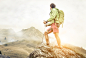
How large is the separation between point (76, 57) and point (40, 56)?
283 cm

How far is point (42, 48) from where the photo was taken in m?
6.42

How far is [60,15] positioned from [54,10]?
585 millimetres

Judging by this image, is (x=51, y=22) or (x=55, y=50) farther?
(x=55, y=50)

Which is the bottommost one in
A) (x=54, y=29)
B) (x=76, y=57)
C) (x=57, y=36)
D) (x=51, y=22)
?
(x=76, y=57)

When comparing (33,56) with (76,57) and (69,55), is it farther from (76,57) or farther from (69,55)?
(76,57)

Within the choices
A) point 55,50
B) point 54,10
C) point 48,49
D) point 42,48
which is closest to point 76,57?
point 55,50

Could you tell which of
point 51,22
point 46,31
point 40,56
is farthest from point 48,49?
point 51,22

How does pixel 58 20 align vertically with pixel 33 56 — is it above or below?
above

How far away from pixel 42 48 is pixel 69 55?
2.11m

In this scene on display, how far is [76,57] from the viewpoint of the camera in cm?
646

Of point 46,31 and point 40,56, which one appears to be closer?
point 40,56

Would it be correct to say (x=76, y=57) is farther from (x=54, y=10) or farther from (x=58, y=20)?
(x=54, y=10)

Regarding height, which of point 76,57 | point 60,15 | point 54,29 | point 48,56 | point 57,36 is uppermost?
point 60,15

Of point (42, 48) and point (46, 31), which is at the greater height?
point (46, 31)
